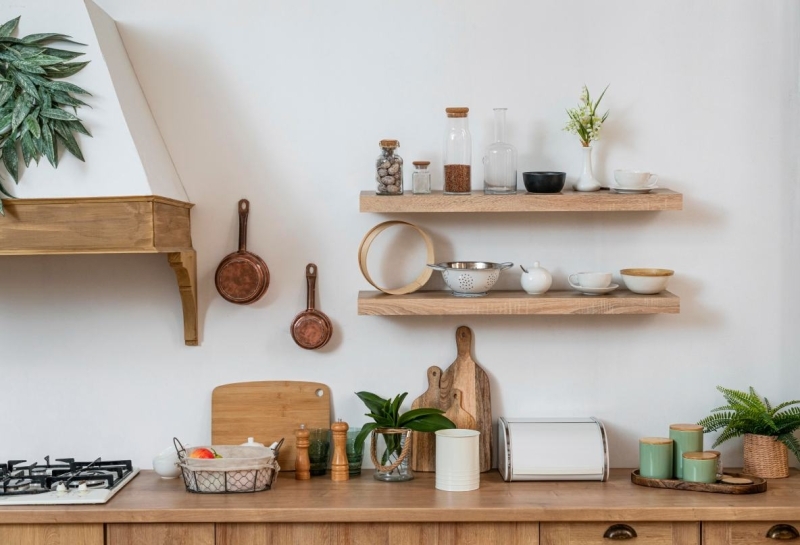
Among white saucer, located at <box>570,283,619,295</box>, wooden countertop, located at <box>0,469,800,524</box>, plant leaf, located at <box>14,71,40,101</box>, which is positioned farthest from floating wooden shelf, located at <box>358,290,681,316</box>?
plant leaf, located at <box>14,71,40,101</box>

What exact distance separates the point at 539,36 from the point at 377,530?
1.66m

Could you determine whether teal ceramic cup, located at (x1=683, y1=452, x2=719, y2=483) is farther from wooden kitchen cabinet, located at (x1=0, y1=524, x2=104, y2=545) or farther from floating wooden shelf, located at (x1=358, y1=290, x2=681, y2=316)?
wooden kitchen cabinet, located at (x1=0, y1=524, x2=104, y2=545)

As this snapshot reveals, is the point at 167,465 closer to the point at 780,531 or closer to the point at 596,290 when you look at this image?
the point at 596,290

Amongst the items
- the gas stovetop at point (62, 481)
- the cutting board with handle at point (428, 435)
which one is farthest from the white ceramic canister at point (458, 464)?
the gas stovetop at point (62, 481)

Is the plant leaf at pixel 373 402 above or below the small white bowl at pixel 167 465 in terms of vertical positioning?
above

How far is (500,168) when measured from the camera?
2930 mm

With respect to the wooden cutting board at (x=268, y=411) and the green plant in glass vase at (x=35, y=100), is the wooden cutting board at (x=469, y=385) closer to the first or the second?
the wooden cutting board at (x=268, y=411)

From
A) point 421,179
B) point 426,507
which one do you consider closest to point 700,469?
point 426,507

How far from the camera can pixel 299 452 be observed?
297cm

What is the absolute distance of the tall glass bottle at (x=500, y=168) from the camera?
2924mm

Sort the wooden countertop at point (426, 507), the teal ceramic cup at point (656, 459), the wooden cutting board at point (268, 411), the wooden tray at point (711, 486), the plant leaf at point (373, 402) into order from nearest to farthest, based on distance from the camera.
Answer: the wooden countertop at point (426, 507) < the wooden tray at point (711, 486) < the teal ceramic cup at point (656, 459) < the plant leaf at point (373, 402) < the wooden cutting board at point (268, 411)

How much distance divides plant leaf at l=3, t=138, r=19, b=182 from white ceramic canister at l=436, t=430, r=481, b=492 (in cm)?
149

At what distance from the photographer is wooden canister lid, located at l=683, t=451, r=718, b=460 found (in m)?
2.79

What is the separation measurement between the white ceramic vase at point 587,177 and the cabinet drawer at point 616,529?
3.43 feet
